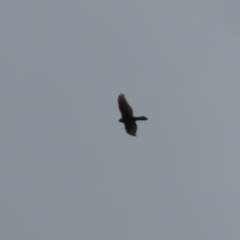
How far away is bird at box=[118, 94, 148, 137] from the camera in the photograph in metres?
81.9

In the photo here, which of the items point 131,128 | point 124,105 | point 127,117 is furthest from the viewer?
point 131,128

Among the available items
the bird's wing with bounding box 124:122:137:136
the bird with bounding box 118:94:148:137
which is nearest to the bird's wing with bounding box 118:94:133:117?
the bird with bounding box 118:94:148:137

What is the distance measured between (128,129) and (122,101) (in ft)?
A: 6.05

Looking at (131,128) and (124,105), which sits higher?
(124,105)

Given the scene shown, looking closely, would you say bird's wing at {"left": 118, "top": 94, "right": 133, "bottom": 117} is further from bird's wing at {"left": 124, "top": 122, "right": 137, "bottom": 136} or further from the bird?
bird's wing at {"left": 124, "top": 122, "right": 137, "bottom": 136}

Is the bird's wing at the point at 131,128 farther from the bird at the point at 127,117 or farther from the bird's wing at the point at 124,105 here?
the bird's wing at the point at 124,105

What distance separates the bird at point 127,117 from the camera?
269 feet

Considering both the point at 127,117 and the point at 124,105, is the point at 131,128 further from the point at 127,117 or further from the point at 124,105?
the point at 124,105

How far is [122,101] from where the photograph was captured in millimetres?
81938

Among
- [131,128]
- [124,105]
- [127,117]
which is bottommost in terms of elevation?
[131,128]

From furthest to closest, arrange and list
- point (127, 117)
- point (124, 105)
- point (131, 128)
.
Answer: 1. point (131, 128)
2. point (127, 117)
3. point (124, 105)

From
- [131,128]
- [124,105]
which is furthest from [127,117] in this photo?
[124,105]

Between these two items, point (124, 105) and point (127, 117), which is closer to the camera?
point (124, 105)

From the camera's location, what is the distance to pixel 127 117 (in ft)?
270
